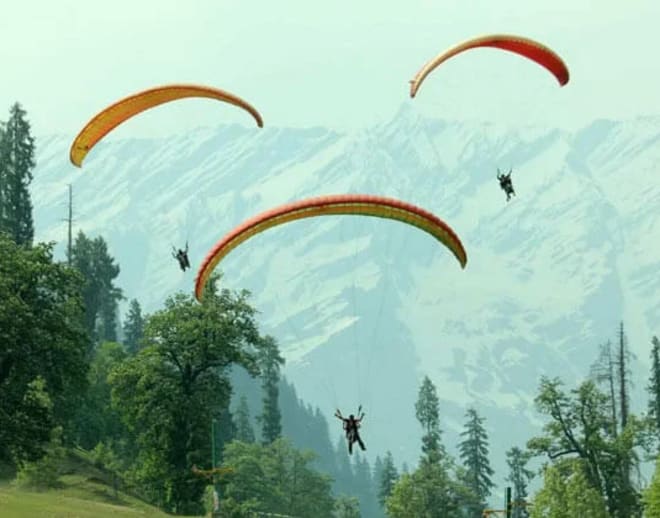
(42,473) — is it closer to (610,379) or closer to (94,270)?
(610,379)

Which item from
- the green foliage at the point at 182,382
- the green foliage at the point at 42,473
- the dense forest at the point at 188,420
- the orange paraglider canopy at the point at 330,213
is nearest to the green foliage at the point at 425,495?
the dense forest at the point at 188,420

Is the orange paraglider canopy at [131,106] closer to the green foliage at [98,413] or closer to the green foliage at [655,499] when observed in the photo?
the green foliage at [655,499]

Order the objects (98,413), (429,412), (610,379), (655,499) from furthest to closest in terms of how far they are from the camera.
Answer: (429,412) → (98,413) → (610,379) → (655,499)

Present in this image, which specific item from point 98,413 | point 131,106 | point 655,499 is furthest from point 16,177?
point 131,106

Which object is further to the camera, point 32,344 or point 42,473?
point 42,473

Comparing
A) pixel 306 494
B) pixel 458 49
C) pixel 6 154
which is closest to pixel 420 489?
pixel 306 494

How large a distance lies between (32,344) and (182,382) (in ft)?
43.4

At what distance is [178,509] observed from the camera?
2911 inches

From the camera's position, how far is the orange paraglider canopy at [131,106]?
135 ft

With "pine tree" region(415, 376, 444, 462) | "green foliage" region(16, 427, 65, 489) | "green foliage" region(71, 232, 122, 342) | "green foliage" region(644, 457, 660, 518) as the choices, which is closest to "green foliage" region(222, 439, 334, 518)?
"green foliage" region(16, 427, 65, 489)

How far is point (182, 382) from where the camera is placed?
7262 cm

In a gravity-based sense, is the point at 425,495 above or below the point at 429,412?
below

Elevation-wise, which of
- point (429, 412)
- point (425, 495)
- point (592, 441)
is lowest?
point (425, 495)

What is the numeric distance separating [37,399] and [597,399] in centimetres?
4262
